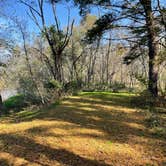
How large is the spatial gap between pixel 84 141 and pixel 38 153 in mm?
1060

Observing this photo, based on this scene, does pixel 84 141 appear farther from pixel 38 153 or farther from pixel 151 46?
pixel 151 46

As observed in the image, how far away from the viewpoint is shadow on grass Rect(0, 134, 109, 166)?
16.1 feet

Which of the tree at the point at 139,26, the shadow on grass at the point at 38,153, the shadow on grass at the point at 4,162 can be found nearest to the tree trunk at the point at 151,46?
the tree at the point at 139,26

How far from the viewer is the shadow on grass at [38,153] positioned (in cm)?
490

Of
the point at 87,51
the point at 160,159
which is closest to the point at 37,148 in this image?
the point at 160,159

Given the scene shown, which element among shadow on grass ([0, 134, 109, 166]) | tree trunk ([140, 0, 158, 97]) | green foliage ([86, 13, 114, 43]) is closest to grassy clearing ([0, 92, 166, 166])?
shadow on grass ([0, 134, 109, 166])

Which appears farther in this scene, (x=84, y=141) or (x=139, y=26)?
(x=139, y=26)

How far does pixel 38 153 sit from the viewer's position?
5.33 meters

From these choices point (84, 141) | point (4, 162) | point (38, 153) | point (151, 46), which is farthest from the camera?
point (151, 46)

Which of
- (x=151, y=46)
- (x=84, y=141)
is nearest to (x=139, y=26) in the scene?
(x=151, y=46)

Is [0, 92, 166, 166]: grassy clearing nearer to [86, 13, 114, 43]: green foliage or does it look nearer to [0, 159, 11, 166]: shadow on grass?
[0, 159, 11, 166]: shadow on grass

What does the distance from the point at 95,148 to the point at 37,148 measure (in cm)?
123

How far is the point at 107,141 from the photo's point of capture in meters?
5.85

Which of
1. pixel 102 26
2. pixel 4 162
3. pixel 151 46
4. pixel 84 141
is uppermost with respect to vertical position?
pixel 102 26
